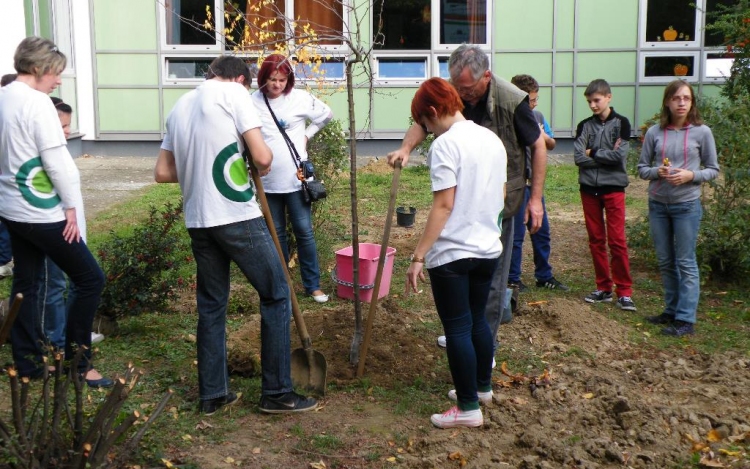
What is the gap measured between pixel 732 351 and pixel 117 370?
3.98 m

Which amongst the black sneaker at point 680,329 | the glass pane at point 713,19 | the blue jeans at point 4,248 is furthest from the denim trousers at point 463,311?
the glass pane at point 713,19

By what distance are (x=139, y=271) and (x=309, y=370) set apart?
64.3 inches

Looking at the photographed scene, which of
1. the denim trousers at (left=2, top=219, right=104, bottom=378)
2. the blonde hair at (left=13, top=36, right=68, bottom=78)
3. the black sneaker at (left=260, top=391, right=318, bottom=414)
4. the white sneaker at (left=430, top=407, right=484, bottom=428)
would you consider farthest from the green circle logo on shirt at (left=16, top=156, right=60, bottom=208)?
the white sneaker at (left=430, top=407, right=484, bottom=428)

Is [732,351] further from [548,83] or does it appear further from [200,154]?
[548,83]

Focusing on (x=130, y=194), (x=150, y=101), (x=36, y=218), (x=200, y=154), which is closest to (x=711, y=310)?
(x=200, y=154)

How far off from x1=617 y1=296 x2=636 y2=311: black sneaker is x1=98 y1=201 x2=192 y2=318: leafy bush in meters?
3.39

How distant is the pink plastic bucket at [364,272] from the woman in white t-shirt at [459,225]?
2081mm

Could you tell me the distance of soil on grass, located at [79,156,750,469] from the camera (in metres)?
4.13

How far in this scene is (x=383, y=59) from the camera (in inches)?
584

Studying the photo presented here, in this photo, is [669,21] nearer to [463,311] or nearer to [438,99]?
[438,99]

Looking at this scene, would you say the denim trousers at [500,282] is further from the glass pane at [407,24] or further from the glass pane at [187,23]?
the glass pane at [187,23]

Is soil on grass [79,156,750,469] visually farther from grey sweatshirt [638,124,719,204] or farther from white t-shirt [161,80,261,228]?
Result: white t-shirt [161,80,261,228]

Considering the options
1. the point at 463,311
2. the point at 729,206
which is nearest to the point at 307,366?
the point at 463,311

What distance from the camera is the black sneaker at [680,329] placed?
612 centimetres
